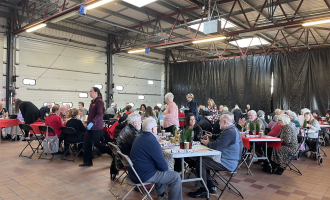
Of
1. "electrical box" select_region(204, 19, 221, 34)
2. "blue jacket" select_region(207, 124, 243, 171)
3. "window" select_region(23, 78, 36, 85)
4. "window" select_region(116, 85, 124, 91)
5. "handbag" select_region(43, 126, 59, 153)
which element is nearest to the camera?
"blue jacket" select_region(207, 124, 243, 171)

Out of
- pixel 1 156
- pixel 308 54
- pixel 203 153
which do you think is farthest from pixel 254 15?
pixel 1 156

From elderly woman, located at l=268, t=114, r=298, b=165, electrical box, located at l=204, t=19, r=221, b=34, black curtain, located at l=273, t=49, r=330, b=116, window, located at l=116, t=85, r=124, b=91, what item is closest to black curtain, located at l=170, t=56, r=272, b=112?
black curtain, located at l=273, t=49, r=330, b=116

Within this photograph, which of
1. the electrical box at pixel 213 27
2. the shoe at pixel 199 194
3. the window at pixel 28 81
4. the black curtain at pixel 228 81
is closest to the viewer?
the shoe at pixel 199 194

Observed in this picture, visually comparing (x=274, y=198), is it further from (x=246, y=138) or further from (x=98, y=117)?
→ (x=98, y=117)

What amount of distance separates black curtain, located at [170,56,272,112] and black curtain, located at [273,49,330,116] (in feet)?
1.84

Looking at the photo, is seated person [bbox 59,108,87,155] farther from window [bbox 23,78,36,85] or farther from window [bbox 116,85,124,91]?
window [bbox 116,85,124,91]

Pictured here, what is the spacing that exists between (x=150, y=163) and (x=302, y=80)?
11.3 m

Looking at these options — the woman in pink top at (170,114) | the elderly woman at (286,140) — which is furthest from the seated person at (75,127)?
the elderly woman at (286,140)

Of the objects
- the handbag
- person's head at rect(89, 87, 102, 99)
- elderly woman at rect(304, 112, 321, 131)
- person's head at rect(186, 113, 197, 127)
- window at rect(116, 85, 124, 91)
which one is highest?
window at rect(116, 85, 124, 91)

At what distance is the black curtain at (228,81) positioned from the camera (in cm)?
1276

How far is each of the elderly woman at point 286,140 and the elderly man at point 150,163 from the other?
262cm

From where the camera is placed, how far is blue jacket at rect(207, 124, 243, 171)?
10.5ft

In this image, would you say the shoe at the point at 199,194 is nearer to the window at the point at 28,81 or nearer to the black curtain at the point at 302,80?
the window at the point at 28,81

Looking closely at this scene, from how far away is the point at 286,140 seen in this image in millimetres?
4453
